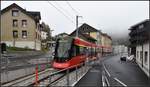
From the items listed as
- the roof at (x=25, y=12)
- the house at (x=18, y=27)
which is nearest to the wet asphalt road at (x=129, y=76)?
the house at (x=18, y=27)

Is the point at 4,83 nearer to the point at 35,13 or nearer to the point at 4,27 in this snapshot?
the point at 4,27

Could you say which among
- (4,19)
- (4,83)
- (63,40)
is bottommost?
(4,83)

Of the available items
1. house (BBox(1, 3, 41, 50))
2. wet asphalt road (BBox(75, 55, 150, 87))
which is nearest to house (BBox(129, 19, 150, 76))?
wet asphalt road (BBox(75, 55, 150, 87))

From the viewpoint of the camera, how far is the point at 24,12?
241 ft

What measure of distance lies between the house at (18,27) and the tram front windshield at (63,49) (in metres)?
45.2

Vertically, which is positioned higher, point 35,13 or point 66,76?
point 35,13

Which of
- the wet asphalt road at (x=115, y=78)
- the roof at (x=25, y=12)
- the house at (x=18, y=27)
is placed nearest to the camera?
the wet asphalt road at (x=115, y=78)

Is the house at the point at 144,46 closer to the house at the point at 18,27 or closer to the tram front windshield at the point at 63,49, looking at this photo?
the tram front windshield at the point at 63,49

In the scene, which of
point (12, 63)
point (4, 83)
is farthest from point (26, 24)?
point (4, 83)

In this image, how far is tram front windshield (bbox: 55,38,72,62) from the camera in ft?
93.1

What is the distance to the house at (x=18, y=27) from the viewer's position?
72.8 metres

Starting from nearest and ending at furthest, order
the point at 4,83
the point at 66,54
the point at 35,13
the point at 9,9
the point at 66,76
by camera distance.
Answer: the point at 66,76 < the point at 4,83 < the point at 66,54 < the point at 9,9 < the point at 35,13

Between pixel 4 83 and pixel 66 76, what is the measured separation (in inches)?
198

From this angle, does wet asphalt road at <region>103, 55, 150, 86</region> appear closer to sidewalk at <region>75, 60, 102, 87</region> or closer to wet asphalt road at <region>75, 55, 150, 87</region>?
wet asphalt road at <region>75, 55, 150, 87</region>
